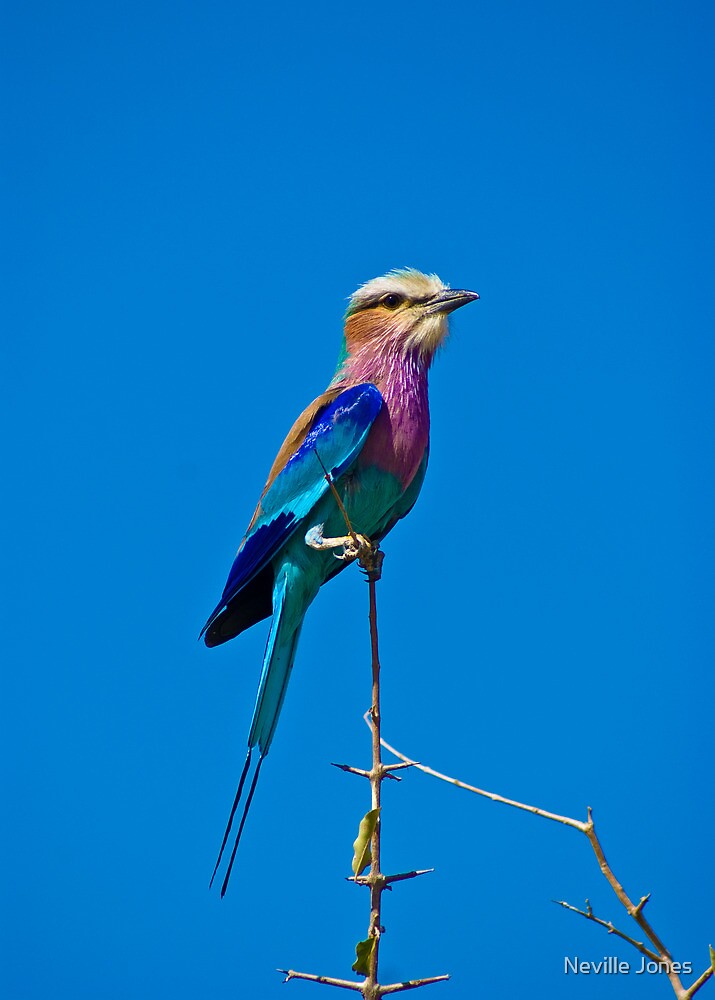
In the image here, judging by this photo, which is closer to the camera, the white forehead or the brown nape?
the brown nape

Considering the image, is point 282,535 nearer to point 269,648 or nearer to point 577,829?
point 269,648

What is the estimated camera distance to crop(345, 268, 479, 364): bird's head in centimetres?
451

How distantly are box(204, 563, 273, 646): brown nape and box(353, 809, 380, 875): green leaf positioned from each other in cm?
186

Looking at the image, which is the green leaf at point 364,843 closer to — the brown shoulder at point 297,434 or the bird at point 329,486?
the bird at point 329,486

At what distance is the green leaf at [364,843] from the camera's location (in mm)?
2420

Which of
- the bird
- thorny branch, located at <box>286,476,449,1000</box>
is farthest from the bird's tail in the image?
thorny branch, located at <box>286,476,449,1000</box>

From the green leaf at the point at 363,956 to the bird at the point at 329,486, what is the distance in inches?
54.7

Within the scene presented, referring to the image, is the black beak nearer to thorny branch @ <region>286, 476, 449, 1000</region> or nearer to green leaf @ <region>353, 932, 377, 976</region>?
thorny branch @ <region>286, 476, 449, 1000</region>

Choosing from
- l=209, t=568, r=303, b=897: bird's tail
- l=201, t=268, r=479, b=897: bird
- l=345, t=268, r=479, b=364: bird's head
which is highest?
l=345, t=268, r=479, b=364: bird's head

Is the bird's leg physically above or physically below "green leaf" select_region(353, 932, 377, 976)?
above

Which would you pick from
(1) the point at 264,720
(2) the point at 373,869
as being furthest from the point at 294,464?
(2) the point at 373,869

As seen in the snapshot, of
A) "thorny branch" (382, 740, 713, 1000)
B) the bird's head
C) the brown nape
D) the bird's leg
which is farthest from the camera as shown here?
the bird's head

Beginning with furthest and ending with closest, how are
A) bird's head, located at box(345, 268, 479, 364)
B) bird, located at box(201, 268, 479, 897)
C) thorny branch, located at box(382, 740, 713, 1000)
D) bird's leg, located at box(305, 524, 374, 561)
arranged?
bird's head, located at box(345, 268, 479, 364) < bird, located at box(201, 268, 479, 897) < bird's leg, located at box(305, 524, 374, 561) < thorny branch, located at box(382, 740, 713, 1000)

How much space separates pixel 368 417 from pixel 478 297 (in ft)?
2.72
